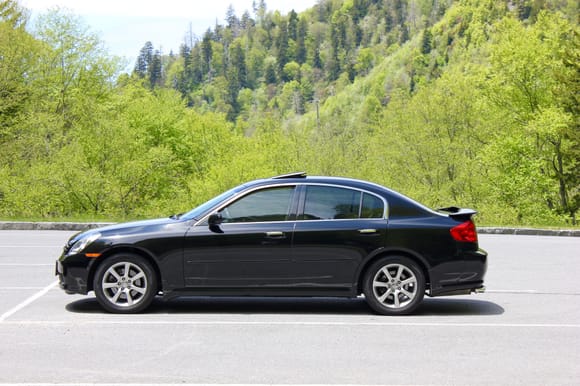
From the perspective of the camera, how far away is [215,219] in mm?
8859

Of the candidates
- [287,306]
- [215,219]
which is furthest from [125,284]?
[287,306]

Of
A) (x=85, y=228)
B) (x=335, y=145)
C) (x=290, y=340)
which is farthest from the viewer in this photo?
(x=335, y=145)

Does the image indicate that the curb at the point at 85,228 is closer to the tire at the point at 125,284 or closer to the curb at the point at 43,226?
the curb at the point at 43,226

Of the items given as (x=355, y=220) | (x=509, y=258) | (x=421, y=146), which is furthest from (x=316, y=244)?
(x=421, y=146)

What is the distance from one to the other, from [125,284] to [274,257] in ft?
5.63

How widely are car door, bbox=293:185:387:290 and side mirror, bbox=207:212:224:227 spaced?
87 centimetres

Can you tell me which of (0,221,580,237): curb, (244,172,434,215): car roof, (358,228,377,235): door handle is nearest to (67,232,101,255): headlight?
(244,172,434,215): car roof

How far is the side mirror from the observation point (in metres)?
8.85

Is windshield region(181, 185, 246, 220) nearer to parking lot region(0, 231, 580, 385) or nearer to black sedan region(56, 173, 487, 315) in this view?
black sedan region(56, 173, 487, 315)

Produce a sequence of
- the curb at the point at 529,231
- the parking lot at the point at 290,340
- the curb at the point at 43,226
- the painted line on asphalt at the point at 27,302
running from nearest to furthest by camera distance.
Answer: the parking lot at the point at 290,340, the painted line on asphalt at the point at 27,302, the curb at the point at 43,226, the curb at the point at 529,231

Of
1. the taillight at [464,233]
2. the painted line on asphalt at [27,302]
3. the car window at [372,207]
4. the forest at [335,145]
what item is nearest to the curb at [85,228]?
the forest at [335,145]

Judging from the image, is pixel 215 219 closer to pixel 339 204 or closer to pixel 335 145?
pixel 339 204

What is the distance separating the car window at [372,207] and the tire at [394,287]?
539 millimetres

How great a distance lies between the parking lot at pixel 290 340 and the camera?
6102 mm
